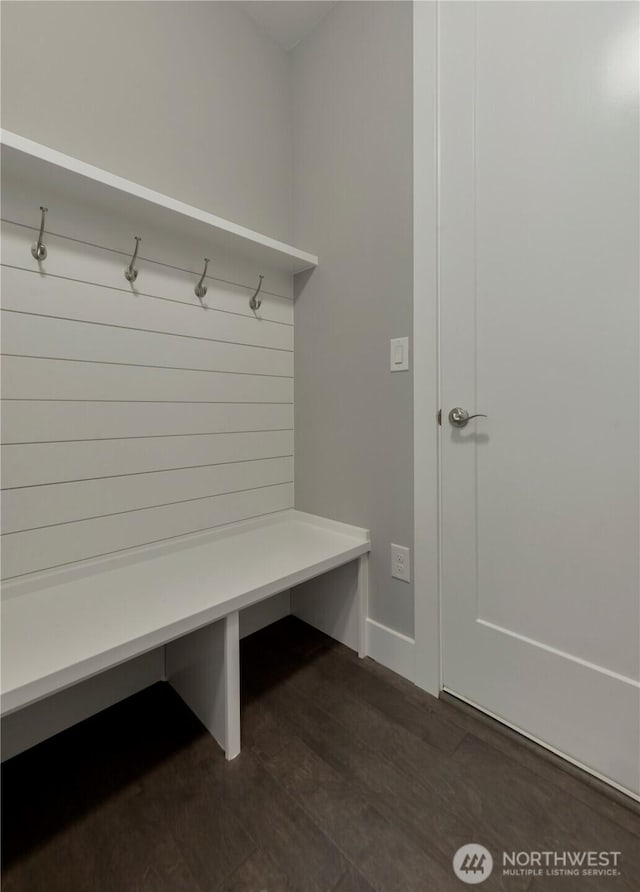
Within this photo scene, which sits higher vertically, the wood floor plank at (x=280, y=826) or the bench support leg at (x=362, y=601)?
the bench support leg at (x=362, y=601)

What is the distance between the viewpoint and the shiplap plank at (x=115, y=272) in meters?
1.09

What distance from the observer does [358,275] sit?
1529mm

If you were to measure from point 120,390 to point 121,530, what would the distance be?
1.55ft

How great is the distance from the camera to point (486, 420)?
3.96 ft

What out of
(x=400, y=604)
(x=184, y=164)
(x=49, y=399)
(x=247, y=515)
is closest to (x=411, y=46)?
(x=184, y=164)

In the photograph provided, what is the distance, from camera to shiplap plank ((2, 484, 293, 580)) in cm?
110

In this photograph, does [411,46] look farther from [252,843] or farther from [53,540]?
[252,843]

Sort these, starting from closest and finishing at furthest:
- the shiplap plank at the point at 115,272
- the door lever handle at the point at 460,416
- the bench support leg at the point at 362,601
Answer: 1. the shiplap plank at the point at 115,272
2. the door lever handle at the point at 460,416
3. the bench support leg at the point at 362,601

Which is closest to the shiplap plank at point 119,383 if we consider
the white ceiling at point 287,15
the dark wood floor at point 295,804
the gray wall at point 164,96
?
the gray wall at point 164,96

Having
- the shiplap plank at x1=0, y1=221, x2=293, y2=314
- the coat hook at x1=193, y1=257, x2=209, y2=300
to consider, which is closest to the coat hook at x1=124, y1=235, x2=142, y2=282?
the shiplap plank at x1=0, y1=221, x2=293, y2=314

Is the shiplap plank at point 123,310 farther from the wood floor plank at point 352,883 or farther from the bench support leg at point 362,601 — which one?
the wood floor plank at point 352,883

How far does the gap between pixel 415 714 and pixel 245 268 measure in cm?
177

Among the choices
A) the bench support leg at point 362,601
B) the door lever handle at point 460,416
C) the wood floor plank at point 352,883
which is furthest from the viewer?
the bench support leg at point 362,601

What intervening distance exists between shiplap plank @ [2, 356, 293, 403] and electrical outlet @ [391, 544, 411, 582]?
853mm
